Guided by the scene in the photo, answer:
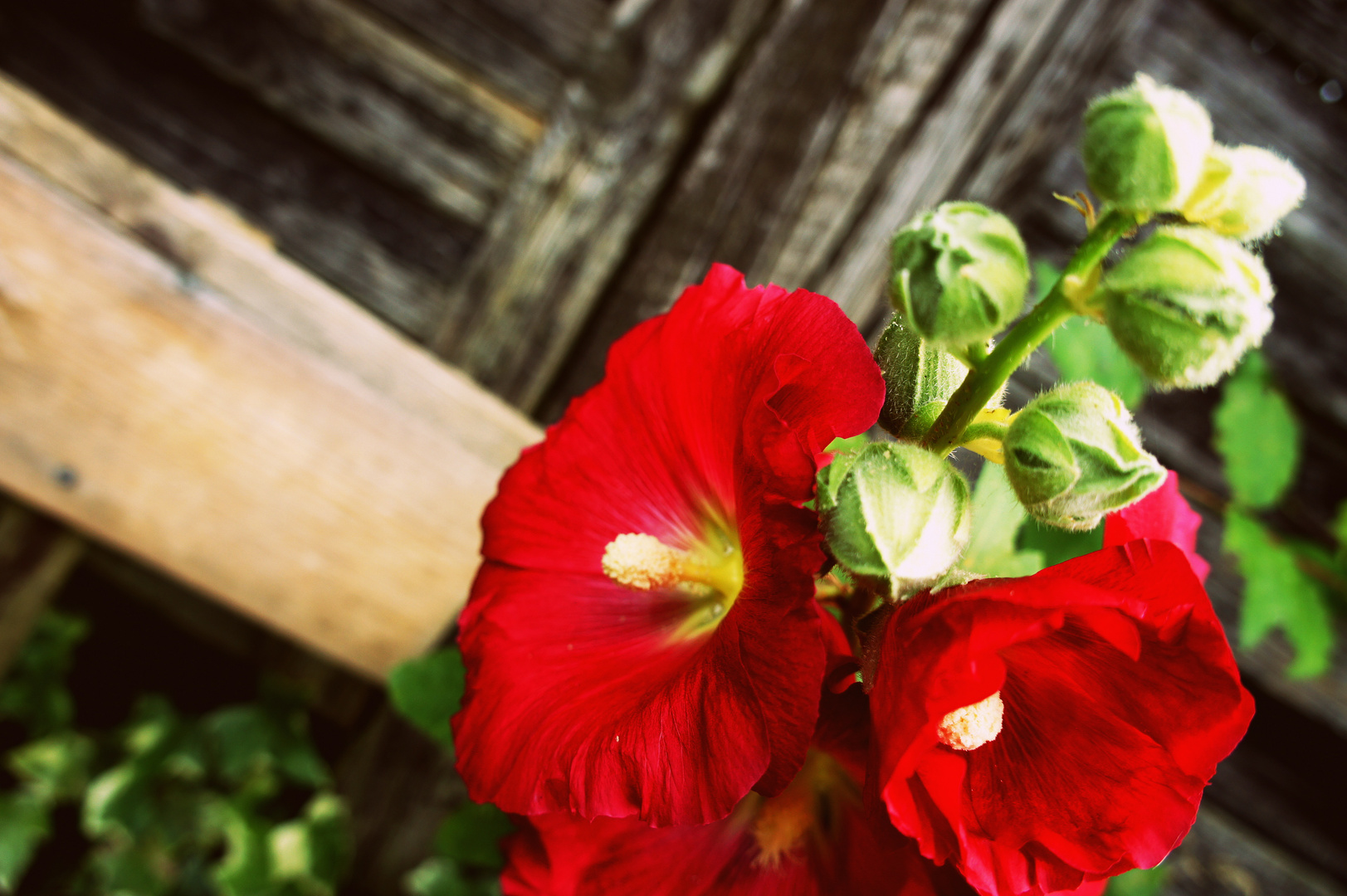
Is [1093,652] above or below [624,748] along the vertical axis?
above

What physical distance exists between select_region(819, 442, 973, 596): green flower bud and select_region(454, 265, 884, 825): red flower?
0.02 meters

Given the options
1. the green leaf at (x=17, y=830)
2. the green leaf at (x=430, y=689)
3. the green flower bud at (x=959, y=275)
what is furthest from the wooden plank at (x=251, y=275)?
the green leaf at (x=17, y=830)

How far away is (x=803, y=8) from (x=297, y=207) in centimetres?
69

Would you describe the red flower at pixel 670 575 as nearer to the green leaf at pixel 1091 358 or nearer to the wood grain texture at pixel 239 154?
the green leaf at pixel 1091 358

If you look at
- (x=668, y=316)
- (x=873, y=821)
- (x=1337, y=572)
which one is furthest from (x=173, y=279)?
(x=1337, y=572)

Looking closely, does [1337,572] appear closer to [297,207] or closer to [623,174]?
[623,174]

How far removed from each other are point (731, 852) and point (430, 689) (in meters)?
0.44

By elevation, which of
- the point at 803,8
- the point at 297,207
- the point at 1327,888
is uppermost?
the point at 803,8

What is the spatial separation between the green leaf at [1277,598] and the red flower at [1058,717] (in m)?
0.77

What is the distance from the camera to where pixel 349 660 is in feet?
3.54

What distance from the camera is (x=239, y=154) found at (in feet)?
3.58

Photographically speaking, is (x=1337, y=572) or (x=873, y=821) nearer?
(x=873, y=821)

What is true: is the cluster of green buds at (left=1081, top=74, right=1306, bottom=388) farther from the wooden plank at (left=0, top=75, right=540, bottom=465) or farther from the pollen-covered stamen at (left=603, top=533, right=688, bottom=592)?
the wooden plank at (left=0, top=75, right=540, bottom=465)

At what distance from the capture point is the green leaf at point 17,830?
45.1 inches
